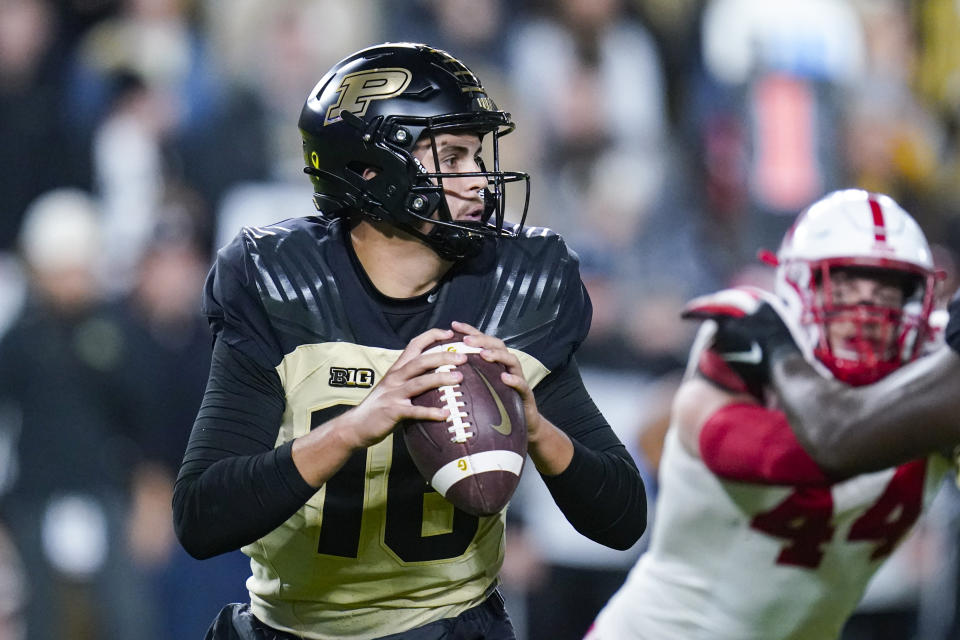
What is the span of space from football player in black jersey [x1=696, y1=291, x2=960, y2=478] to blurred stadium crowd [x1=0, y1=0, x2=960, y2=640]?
140cm

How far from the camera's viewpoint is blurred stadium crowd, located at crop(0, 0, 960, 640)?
4688 millimetres

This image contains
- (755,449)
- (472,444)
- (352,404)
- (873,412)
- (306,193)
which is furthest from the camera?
(306,193)

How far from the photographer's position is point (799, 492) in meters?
2.61

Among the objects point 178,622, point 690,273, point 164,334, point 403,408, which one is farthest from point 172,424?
point 403,408

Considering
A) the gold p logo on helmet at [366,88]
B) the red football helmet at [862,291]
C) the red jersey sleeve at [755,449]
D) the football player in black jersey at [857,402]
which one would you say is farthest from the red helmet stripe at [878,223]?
the gold p logo on helmet at [366,88]

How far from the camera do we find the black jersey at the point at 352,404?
2.10m

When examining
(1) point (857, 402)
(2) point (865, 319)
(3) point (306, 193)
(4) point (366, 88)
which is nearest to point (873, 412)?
(1) point (857, 402)

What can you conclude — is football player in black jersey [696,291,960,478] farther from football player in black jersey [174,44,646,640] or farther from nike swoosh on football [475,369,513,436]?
nike swoosh on football [475,369,513,436]

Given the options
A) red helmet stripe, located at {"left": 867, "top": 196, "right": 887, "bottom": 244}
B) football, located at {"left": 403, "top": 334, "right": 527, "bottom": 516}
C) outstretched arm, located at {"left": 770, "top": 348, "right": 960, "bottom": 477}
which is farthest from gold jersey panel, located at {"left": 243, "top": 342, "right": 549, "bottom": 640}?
red helmet stripe, located at {"left": 867, "top": 196, "right": 887, "bottom": 244}

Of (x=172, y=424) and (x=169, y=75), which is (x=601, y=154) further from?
(x=172, y=424)

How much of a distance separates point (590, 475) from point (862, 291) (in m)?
0.92

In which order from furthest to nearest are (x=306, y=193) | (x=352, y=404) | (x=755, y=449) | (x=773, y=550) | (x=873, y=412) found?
(x=306, y=193) < (x=773, y=550) < (x=755, y=449) < (x=873, y=412) < (x=352, y=404)

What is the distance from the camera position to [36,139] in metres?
5.09

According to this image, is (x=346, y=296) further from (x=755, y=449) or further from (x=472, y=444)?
(x=755, y=449)
